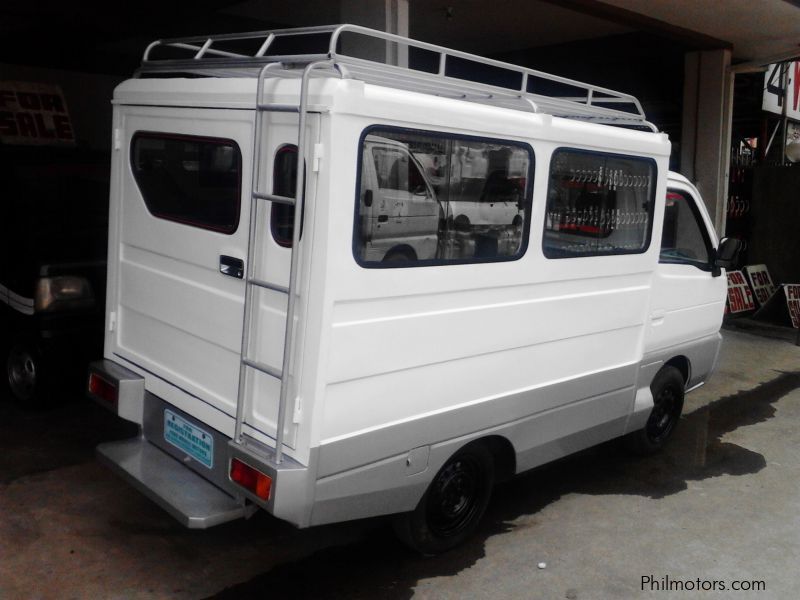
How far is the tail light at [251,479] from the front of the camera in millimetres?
3346

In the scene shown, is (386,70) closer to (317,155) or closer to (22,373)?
(317,155)

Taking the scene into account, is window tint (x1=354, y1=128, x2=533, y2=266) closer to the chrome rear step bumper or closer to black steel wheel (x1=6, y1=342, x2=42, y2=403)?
the chrome rear step bumper

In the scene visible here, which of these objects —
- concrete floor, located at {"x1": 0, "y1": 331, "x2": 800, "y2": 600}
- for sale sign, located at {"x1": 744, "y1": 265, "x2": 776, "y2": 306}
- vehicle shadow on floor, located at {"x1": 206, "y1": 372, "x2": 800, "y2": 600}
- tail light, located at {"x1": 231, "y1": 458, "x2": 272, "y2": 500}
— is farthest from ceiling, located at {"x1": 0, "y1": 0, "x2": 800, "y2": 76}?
tail light, located at {"x1": 231, "y1": 458, "x2": 272, "y2": 500}

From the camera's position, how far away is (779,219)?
1195 cm

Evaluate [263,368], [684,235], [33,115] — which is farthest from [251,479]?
[33,115]

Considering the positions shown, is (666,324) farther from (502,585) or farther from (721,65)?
(721,65)

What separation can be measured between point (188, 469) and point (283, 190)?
1482 millimetres

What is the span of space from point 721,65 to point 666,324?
6966 mm

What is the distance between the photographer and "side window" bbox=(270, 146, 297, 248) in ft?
11.3

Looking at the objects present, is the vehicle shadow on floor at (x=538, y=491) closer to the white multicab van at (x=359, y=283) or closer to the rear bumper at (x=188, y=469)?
the white multicab van at (x=359, y=283)

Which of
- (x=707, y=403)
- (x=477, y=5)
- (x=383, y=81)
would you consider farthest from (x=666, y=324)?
(x=477, y=5)

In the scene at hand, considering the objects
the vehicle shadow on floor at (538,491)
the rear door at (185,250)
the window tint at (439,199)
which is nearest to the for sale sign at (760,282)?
the vehicle shadow on floor at (538,491)

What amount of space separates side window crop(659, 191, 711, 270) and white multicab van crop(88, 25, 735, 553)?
2.01 feet

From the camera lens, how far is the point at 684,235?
579cm
